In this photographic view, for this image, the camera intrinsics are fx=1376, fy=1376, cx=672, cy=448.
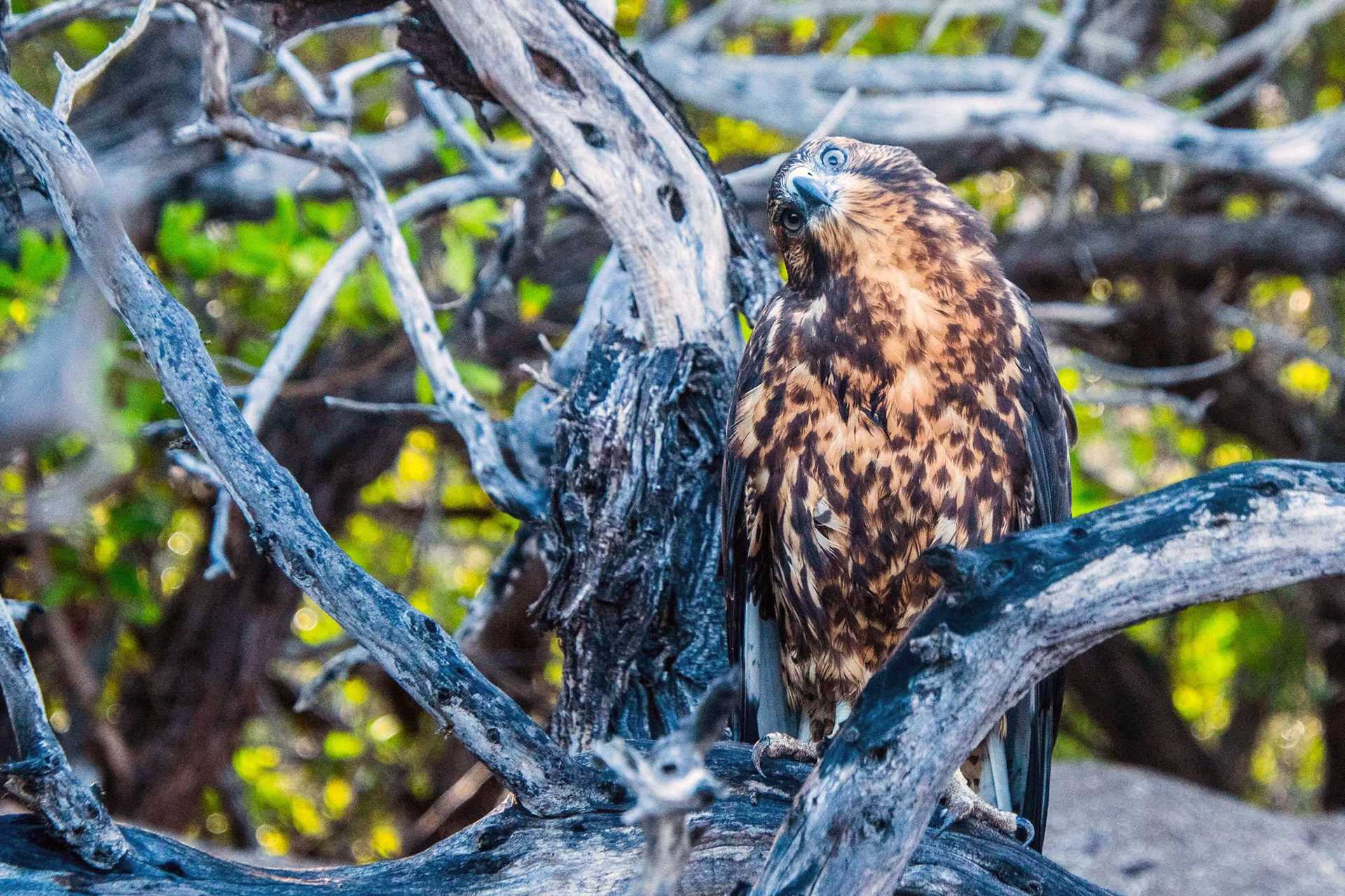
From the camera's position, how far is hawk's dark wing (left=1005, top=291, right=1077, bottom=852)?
105 inches

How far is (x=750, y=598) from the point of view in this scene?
9.59 feet

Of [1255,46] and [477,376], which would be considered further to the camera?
[1255,46]

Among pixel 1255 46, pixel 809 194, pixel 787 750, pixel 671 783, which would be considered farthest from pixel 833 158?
pixel 1255 46

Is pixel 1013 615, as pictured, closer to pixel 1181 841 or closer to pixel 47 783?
pixel 47 783

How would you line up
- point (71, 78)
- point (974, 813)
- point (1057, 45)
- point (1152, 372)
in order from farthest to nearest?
point (1152, 372)
point (1057, 45)
point (974, 813)
point (71, 78)

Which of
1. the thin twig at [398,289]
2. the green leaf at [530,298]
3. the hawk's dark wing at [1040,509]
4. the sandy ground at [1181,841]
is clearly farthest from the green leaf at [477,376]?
the sandy ground at [1181,841]

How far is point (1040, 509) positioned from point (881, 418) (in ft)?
1.30

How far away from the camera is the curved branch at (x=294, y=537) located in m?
2.01

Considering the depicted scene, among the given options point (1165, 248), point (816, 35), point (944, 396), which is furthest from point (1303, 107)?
point (944, 396)

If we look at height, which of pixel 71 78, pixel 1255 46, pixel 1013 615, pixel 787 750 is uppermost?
pixel 1255 46

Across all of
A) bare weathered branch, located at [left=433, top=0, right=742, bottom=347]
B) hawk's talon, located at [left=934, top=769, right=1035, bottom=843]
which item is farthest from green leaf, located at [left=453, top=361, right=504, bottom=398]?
hawk's talon, located at [left=934, top=769, right=1035, bottom=843]

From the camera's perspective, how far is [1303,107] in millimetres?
6754

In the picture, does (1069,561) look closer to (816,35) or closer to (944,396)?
(944,396)

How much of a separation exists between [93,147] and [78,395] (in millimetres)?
2285
